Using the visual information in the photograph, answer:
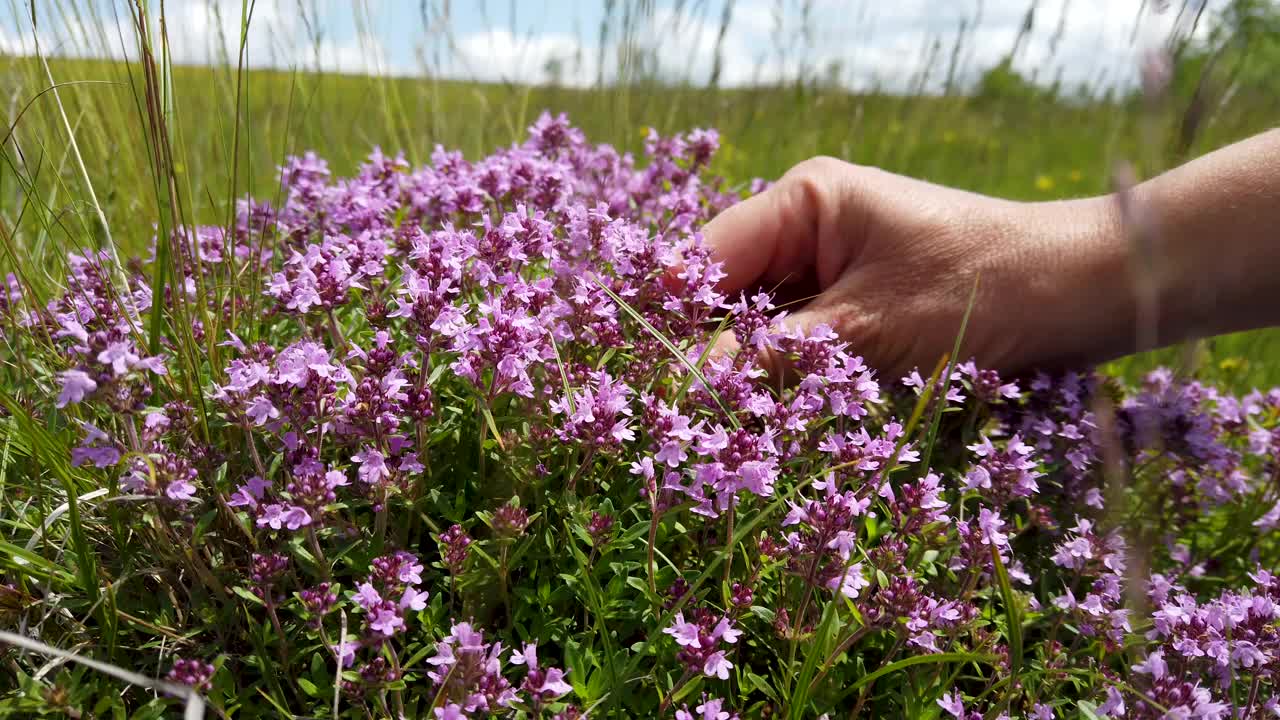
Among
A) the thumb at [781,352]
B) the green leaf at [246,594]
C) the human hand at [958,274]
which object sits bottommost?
the green leaf at [246,594]

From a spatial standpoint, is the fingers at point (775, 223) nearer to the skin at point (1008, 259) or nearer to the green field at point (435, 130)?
the skin at point (1008, 259)

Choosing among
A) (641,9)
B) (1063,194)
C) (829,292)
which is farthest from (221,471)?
(1063,194)

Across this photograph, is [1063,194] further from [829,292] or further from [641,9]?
[829,292]

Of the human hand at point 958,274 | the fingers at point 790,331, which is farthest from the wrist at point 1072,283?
the fingers at point 790,331

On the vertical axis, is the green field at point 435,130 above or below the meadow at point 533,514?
above

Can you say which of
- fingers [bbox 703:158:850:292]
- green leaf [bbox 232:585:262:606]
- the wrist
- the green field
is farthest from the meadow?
the green field

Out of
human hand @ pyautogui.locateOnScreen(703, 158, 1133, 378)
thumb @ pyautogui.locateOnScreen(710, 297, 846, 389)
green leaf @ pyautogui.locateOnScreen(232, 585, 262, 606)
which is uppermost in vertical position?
human hand @ pyautogui.locateOnScreen(703, 158, 1133, 378)

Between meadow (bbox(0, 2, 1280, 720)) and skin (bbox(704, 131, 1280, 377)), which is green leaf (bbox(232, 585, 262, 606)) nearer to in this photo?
meadow (bbox(0, 2, 1280, 720))
